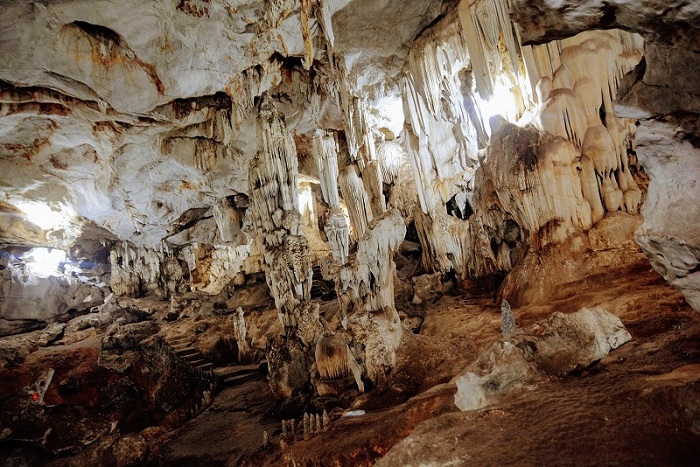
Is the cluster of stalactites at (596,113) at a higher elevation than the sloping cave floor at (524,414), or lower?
higher

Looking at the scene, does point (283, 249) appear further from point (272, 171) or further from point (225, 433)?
point (225, 433)

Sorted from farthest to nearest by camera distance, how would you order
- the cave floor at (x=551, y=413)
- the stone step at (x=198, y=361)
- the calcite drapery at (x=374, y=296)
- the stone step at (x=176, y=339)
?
the stone step at (x=176, y=339)
the stone step at (x=198, y=361)
the calcite drapery at (x=374, y=296)
the cave floor at (x=551, y=413)

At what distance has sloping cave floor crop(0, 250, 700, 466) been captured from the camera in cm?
187

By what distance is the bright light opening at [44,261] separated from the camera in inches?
661

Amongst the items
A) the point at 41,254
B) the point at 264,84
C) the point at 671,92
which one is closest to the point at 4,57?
the point at 264,84

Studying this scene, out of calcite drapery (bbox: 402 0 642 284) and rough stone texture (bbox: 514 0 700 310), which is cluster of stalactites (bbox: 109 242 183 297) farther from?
rough stone texture (bbox: 514 0 700 310)

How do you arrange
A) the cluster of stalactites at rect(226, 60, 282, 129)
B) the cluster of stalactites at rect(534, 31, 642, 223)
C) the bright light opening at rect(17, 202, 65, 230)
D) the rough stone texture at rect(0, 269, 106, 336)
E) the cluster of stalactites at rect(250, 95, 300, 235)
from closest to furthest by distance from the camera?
the cluster of stalactites at rect(534, 31, 642, 223), the cluster of stalactites at rect(226, 60, 282, 129), the cluster of stalactites at rect(250, 95, 300, 235), the bright light opening at rect(17, 202, 65, 230), the rough stone texture at rect(0, 269, 106, 336)

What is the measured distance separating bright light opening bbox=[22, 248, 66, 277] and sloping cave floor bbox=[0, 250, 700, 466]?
525 inches

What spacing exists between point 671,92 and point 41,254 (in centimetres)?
2248

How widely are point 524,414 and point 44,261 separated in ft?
71.3

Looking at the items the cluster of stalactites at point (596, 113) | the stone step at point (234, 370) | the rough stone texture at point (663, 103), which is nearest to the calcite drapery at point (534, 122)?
the cluster of stalactites at point (596, 113)

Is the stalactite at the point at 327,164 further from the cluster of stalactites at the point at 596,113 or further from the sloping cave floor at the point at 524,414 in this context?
the cluster of stalactites at the point at 596,113

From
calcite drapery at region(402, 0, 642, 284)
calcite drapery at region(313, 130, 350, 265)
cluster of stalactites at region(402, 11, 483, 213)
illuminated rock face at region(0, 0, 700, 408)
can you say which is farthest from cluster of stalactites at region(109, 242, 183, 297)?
calcite drapery at region(402, 0, 642, 284)

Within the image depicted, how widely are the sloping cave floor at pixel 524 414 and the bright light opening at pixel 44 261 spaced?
13.3 meters
